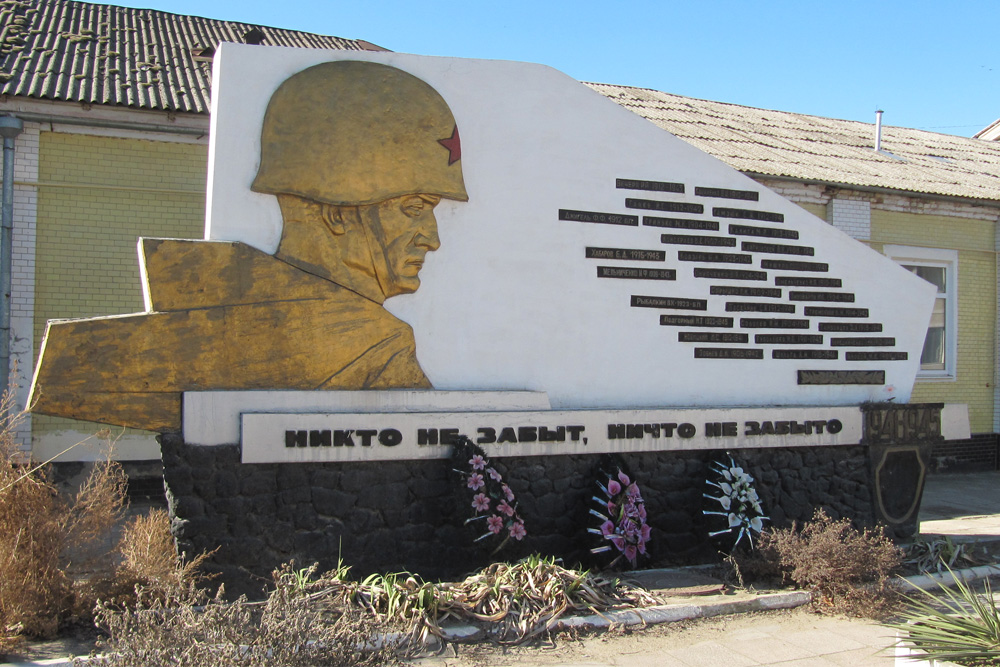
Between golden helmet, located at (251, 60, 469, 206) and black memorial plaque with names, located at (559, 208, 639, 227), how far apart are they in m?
0.94

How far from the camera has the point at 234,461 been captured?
605cm

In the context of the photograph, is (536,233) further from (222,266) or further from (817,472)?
(817,472)

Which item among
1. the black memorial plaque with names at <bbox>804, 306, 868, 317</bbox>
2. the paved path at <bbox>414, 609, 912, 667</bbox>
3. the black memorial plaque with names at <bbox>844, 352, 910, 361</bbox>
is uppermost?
the black memorial plaque with names at <bbox>804, 306, 868, 317</bbox>

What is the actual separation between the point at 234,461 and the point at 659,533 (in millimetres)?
3694

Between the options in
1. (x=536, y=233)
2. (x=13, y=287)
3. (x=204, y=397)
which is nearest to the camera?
(x=204, y=397)

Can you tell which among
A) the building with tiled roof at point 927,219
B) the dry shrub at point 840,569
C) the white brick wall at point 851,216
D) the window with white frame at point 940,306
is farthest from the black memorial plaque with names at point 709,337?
the window with white frame at point 940,306

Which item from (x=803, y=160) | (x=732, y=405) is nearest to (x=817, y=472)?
(x=732, y=405)

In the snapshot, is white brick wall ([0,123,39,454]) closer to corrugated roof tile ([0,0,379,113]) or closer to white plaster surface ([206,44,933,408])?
corrugated roof tile ([0,0,379,113])

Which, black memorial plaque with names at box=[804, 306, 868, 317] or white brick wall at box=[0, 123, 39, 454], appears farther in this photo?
white brick wall at box=[0, 123, 39, 454]

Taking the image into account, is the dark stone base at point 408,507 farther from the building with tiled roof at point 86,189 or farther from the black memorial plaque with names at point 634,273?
the building with tiled roof at point 86,189

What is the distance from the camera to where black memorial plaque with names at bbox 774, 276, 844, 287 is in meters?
7.95

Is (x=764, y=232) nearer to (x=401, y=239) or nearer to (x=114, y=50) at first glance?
(x=401, y=239)

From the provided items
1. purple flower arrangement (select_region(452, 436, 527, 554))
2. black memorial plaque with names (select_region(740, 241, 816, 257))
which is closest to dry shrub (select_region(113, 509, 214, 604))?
purple flower arrangement (select_region(452, 436, 527, 554))

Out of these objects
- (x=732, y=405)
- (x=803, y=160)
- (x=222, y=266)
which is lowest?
(x=732, y=405)
